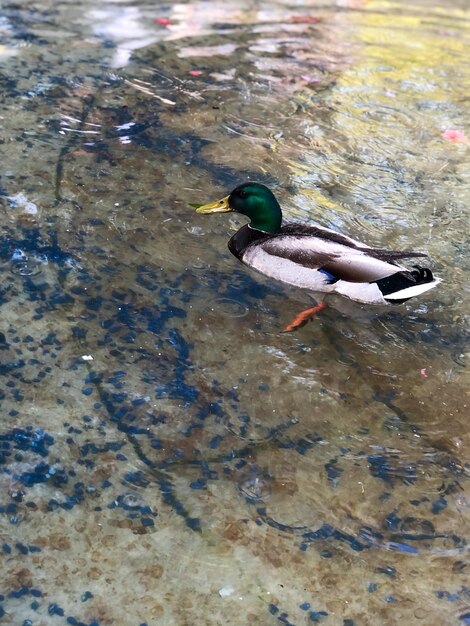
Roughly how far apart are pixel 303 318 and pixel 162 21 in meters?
4.41

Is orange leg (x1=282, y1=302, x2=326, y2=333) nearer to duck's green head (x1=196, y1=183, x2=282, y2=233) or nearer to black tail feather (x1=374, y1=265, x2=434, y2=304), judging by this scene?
black tail feather (x1=374, y1=265, x2=434, y2=304)

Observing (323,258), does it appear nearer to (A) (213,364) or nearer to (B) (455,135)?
(A) (213,364)

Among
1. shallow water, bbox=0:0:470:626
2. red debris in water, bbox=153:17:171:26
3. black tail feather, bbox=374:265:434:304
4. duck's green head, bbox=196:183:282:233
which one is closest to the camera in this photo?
shallow water, bbox=0:0:470:626

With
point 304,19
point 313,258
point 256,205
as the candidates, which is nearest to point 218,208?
point 256,205

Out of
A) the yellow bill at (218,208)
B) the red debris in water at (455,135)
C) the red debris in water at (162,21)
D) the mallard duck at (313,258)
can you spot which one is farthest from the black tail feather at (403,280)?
the red debris in water at (162,21)

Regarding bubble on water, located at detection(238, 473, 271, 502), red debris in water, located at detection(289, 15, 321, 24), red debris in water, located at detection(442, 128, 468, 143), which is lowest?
bubble on water, located at detection(238, 473, 271, 502)

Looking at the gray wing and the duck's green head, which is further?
the duck's green head

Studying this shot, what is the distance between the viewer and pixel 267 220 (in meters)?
3.99

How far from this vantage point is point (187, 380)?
10.6 ft

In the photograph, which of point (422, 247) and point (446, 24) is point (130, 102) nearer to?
point (422, 247)

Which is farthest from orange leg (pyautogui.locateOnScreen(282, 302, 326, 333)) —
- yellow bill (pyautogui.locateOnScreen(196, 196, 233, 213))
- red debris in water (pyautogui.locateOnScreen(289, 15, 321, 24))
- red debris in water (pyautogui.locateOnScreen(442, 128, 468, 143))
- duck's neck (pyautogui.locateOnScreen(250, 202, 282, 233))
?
red debris in water (pyautogui.locateOnScreen(289, 15, 321, 24))

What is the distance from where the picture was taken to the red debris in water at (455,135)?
5.58 m

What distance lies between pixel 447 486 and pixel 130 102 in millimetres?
3695

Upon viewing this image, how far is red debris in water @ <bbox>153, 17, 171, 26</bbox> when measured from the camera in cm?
694
